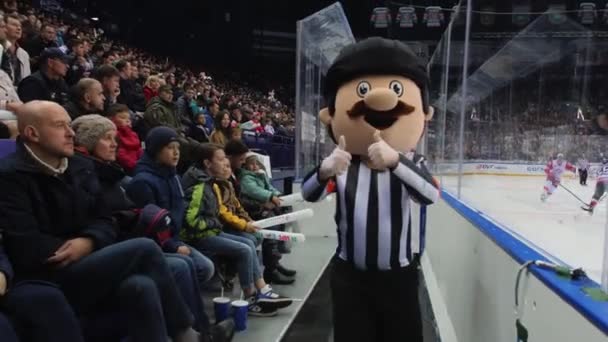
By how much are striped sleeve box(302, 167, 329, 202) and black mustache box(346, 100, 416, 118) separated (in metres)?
0.24

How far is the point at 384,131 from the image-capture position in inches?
72.4

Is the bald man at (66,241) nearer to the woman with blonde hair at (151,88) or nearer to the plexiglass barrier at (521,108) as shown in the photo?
the plexiglass barrier at (521,108)

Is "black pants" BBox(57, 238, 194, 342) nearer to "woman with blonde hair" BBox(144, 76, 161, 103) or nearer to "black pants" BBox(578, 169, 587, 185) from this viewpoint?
"woman with blonde hair" BBox(144, 76, 161, 103)

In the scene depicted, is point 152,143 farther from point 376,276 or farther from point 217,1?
point 217,1

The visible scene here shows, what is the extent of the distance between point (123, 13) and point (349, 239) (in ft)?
54.1

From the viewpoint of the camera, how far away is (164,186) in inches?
105

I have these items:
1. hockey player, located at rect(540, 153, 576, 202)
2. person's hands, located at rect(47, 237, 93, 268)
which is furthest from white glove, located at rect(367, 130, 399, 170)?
hockey player, located at rect(540, 153, 576, 202)

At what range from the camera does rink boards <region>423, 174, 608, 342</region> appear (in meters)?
1.25

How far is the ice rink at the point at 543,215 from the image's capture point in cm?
171

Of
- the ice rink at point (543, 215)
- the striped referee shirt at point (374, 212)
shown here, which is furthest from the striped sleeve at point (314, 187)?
the ice rink at point (543, 215)

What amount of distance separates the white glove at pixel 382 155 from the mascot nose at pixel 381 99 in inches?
5.2

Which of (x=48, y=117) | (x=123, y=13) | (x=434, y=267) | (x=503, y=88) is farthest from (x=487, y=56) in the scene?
(x=123, y=13)

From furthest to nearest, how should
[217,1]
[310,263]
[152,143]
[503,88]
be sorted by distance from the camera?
[217,1], [503,88], [310,263], [152,143]

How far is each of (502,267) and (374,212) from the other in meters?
0.46
